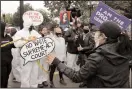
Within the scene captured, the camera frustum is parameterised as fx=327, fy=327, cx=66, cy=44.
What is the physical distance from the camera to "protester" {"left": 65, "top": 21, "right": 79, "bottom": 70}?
7887 mm

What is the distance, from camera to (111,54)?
2918 millimetres

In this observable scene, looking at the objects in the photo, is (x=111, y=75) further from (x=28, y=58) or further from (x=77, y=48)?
(x=77, y=48)

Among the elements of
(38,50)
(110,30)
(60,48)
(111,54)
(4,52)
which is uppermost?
(110,30)

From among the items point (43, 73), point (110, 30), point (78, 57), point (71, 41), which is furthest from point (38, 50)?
point (78, 57)

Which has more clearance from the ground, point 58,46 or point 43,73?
point 58,46

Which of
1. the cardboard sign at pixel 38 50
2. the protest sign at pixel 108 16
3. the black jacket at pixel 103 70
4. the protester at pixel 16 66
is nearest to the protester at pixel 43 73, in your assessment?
the protester at pixel 16 66

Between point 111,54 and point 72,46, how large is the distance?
5.16 m

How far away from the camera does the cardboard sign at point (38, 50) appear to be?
4.29 m

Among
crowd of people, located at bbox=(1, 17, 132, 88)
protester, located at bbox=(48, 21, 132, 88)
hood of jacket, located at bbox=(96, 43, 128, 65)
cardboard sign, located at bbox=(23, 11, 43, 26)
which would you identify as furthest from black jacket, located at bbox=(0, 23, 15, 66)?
hood of jacket, located at bbox=(96, 43, 128, 65)

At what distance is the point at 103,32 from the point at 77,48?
5.05m

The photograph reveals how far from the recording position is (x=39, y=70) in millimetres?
7219

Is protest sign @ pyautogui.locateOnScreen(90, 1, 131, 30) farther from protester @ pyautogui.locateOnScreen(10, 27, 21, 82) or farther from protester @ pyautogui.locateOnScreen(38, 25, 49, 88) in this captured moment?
protester @ pyautogui.locateOnScreen(10, 27, 21, 82)

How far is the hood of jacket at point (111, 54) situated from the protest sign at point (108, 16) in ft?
5.95

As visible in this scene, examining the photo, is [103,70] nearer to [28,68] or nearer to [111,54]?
[111,54]
